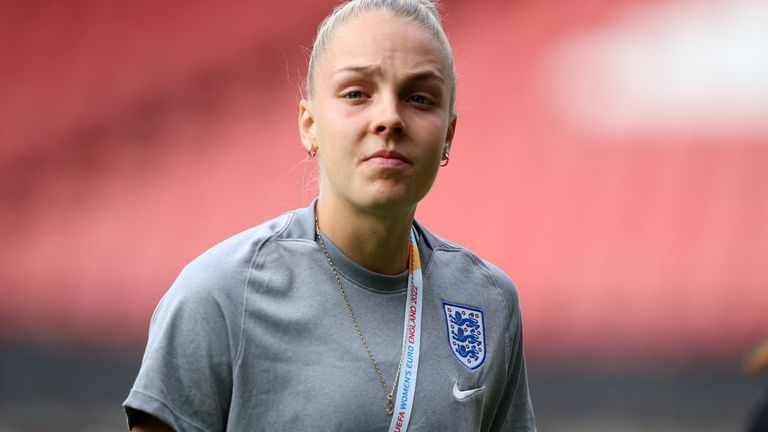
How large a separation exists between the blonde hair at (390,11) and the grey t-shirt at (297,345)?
0.30m

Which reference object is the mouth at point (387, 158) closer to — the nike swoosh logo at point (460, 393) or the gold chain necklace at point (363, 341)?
the gold chain necklace at point (363, 341)

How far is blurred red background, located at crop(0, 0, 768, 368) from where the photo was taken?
5.71m

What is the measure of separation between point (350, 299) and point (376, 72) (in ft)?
1.30

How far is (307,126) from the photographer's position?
2.13 meters

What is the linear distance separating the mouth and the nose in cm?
3

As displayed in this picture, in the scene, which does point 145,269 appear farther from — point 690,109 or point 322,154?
point 322,154

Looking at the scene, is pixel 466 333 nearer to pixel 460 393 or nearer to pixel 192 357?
pixel 460 393

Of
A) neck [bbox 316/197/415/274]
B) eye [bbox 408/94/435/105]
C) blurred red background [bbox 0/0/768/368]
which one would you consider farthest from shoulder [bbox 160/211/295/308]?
blurred red background [bbox 0/0/768/368]

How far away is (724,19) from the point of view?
19.6 ft

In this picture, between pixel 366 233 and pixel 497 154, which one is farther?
pixel 497 154

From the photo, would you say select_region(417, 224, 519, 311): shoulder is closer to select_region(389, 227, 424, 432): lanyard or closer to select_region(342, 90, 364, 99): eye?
select_region(389, 227, 424, 432): lanyard

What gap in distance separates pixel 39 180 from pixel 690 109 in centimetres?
336

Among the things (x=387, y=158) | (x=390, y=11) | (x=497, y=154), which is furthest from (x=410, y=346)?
(x=497, y=154)

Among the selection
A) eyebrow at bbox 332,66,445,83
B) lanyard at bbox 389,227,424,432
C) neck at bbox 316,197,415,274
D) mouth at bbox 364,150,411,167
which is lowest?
lanyard at bbox 389,227,424,432
